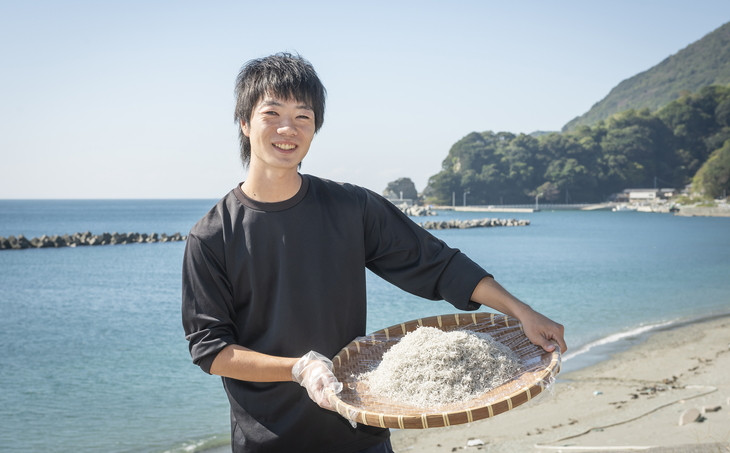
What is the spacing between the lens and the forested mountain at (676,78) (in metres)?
132

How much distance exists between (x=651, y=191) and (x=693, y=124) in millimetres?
12536

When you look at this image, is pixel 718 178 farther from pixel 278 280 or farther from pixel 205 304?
pixel 205 304

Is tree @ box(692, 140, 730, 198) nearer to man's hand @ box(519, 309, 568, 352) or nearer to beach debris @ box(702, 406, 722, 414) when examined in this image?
beach debris @ box(702, 406, 722, 414)

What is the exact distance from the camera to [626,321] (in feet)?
42.4

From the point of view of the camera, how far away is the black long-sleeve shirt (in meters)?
1.60

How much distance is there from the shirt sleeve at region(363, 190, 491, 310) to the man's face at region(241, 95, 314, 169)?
268 millimetres

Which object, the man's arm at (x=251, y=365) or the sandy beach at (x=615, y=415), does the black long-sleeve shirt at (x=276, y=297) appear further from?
the sandy beach at (x=615, y=415)

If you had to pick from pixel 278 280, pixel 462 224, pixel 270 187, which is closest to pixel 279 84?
pixel 270 187

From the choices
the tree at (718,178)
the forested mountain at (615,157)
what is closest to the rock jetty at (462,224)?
the tree at (718,178)

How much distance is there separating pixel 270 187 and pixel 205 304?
0.34 meters

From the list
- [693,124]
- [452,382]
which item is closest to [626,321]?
[452,382]

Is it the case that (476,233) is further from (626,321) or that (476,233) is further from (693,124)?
(693,124)

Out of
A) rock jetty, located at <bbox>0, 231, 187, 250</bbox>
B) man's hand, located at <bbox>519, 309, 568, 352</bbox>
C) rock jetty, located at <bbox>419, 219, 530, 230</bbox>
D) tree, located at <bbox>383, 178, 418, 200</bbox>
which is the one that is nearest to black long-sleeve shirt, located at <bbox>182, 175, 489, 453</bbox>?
man's hand, located at <bbox>519, 309, 568, 352</bbox>

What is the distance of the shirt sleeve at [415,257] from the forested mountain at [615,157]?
92.5 m
